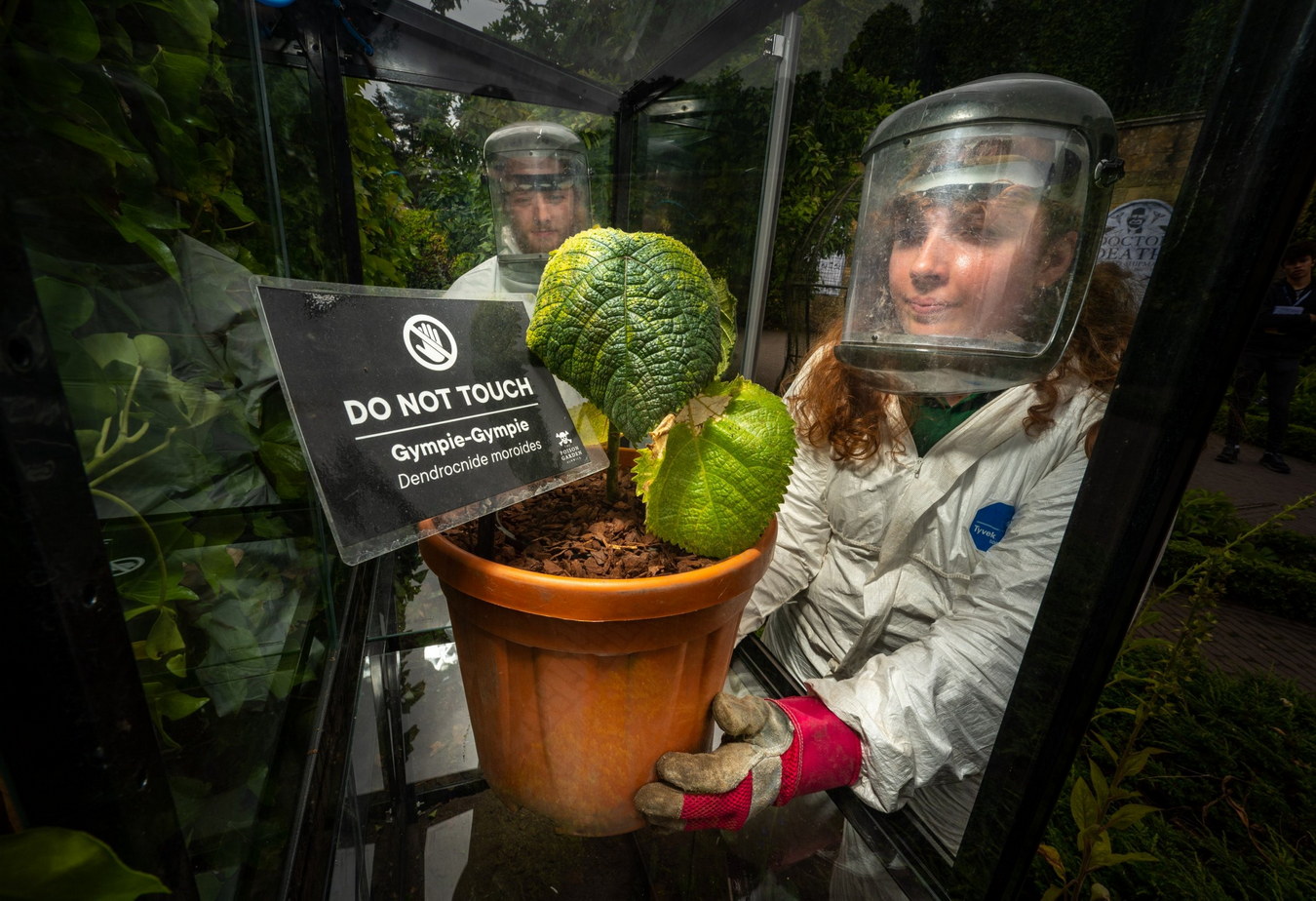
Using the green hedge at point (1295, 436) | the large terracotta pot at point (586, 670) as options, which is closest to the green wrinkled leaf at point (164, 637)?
the large terracotta pot at point (586, 670)

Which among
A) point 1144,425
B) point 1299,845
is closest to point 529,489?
point 1144,425

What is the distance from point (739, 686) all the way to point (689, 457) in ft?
1.71

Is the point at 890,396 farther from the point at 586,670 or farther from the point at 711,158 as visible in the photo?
the point at 711,158

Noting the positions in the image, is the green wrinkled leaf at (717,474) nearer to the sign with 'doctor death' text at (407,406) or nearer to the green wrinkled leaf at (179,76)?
the sign with 'doctor death' text at (407,406)

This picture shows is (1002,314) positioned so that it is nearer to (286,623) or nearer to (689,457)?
(689,457)

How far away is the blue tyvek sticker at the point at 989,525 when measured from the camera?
85 centimetres

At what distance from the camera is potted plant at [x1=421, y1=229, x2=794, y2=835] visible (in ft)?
1.70

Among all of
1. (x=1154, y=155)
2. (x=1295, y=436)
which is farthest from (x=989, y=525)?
(x=1295, y=436)

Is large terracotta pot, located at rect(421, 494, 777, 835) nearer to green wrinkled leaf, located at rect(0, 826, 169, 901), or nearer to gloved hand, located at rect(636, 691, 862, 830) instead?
gloved hand, located at rect(636, 691, 862, 830)

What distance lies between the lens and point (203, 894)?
0.37 meters

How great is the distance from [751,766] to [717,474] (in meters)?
0.36

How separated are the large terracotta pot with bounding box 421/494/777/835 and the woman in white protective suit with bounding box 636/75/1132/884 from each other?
0.06 metres

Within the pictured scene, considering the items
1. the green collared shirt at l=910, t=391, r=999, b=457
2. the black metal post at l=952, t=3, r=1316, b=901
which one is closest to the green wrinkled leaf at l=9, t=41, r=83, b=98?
the black metal post at l=952, t=3, r=1316, b=901

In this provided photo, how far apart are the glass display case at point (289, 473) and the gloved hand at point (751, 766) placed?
82 millimetres
